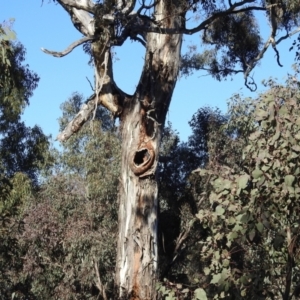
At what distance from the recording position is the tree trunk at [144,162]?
7.62 m

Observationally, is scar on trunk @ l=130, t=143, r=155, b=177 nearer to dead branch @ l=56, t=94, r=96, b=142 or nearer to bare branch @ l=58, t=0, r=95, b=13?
dead branch @ l=56, t=94, r=96, b=142

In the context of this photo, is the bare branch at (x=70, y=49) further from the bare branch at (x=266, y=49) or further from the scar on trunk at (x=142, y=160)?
the bare branch at (x=266, y=49)

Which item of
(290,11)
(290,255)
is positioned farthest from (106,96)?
(290,255)

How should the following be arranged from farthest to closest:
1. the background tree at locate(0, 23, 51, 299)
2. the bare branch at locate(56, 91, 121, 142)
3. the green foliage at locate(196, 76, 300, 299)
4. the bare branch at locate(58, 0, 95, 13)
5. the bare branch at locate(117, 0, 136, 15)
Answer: the background tree at locate(0, 23, 51, 299) → the bare branch at locate(56, 91, 121, 142) → the bare branch at locate(58, 0, 95, 13) → the bare branch at locate(117, 0, 136, 15) → the green foliage at locate(196, 76, 300, 299)

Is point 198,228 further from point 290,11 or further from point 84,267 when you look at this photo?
point 290,11

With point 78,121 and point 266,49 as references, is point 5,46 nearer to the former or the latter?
point 78,121

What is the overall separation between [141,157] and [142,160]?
40 millimetres

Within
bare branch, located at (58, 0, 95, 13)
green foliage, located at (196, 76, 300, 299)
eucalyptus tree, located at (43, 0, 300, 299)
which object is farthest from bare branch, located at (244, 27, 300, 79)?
green foliage, located at (196, 76, 300, 299)

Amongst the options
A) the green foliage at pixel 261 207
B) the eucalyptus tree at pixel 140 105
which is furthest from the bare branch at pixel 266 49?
the green foliage at pixel 261 207

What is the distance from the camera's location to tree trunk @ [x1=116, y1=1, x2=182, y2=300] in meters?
7.62

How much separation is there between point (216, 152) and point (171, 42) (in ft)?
12.9

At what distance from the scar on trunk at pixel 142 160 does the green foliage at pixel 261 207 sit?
3847mm

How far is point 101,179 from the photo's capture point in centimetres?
1399

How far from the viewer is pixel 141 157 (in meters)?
8.02
